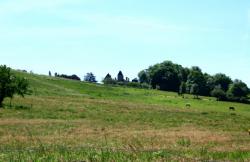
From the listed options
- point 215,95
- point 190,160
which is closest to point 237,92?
point 215,95

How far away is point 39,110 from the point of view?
71688 millimetres

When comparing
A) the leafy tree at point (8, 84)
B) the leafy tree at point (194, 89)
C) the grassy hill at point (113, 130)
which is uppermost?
the leafy tree at point (194, 89)

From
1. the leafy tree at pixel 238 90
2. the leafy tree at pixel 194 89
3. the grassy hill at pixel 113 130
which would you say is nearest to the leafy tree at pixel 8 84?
the grassy hill at pixel 113 130

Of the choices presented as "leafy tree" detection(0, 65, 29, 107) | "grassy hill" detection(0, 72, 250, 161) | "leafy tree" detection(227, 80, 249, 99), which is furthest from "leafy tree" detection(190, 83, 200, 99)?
"leafy tree" detection(0, 65, 29, 107)

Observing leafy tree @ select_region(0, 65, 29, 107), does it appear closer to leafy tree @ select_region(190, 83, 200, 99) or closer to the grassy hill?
the grassy hill

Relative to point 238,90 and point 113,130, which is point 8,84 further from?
point 238,90

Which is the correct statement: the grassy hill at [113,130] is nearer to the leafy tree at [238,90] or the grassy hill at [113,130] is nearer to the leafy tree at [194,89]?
the leafy tree at [194,89]

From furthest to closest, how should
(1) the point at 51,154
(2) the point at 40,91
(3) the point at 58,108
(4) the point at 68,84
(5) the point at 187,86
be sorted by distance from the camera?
1. (5) the point at 187,86
2. (4) the point at 68,84
3. (2) the point at 40,91
4. (3) the point at 58,108
5. (1) the point at 51,154

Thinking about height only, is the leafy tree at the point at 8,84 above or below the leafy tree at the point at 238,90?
below

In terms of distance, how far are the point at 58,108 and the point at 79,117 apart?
12037mm

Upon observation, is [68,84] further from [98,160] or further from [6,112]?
[98,160]

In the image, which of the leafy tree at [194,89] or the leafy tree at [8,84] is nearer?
the leafy tree at [8,84]

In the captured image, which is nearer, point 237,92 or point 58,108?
point 58,108

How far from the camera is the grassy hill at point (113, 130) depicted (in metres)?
11.5
